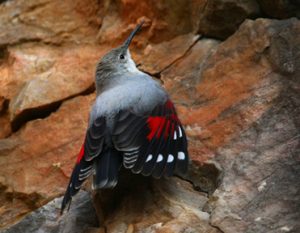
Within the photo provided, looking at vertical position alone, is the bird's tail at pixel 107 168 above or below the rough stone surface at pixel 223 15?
below

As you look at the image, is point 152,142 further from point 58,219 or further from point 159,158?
point 58,219

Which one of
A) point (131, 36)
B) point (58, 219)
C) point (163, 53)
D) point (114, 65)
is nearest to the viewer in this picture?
point (58, 219)

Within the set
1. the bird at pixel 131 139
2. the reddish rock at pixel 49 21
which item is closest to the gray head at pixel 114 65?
the bird at pixel 131 139

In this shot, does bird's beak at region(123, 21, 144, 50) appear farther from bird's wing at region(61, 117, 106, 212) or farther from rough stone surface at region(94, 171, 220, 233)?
rough stone surface at region(94, 171, 220, 233)

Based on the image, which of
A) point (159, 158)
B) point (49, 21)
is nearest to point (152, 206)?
point (159, 158)

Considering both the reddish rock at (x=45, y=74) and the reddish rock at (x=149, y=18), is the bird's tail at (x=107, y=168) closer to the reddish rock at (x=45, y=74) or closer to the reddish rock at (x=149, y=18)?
the reddish rock at (x=45, y=74)

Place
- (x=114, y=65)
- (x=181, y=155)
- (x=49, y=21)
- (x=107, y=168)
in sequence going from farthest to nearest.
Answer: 1. (x=49, y=21)
2. (x=114, y=65)
3. (x=181, y=155)
4. (x=107, y=168)

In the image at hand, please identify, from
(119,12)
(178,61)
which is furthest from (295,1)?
(119,12)
